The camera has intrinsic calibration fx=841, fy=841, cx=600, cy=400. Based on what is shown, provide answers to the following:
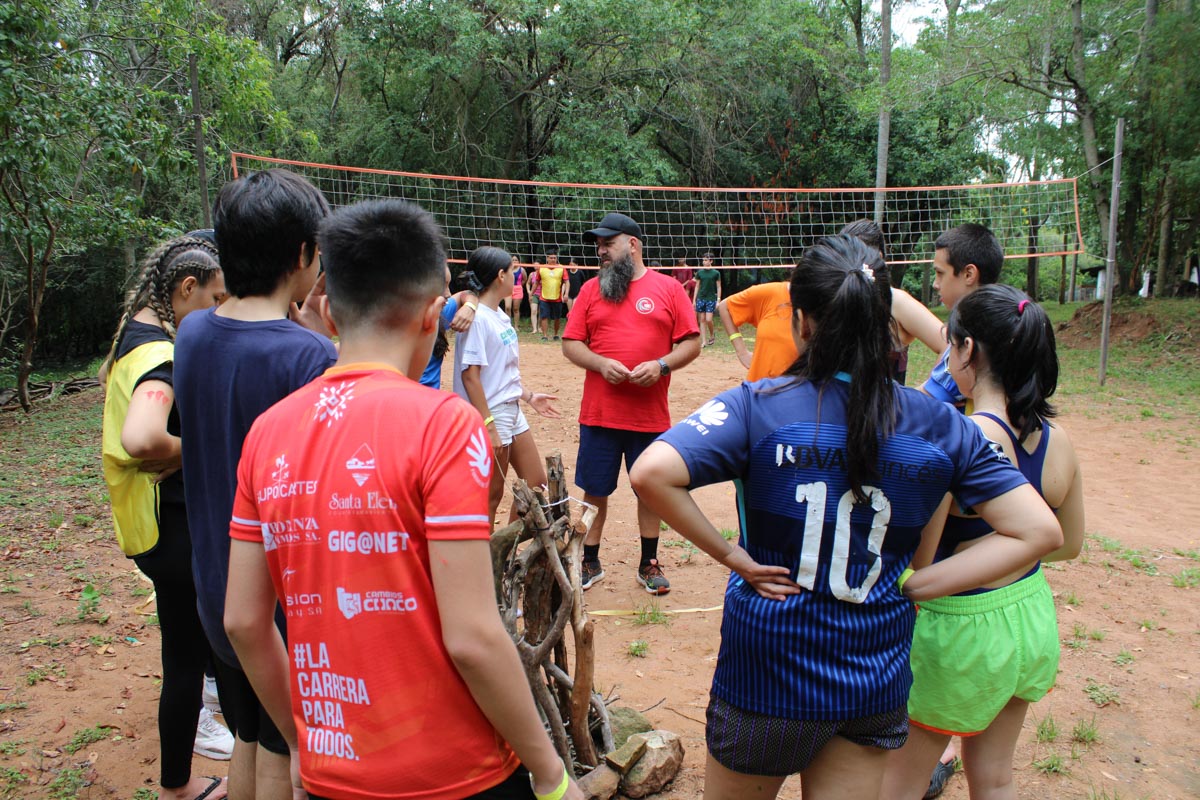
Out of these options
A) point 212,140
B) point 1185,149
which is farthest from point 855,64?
point 212,140

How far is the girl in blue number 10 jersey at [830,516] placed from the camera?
1715mm

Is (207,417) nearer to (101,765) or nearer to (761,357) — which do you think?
(101,765)

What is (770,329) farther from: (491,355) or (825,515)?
(825,515)

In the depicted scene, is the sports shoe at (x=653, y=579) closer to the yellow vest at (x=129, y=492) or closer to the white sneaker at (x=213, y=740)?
the white sneaker at (x=213, y=740)

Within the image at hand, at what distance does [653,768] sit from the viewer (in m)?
2.90

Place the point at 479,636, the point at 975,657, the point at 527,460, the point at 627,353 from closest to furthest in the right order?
the point at 479,636 < the point at 975,657 < the point at 627,353 < the point at 527,460

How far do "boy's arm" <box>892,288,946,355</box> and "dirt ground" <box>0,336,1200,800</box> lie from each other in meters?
1.64

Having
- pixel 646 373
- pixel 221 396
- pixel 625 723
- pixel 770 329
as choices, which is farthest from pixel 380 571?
pixel 770 329

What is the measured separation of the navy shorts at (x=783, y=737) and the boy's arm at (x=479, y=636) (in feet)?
2.06

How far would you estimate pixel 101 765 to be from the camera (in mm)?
3150

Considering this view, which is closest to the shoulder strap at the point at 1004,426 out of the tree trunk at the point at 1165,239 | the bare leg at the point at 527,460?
the bare leg at the point at 527,460

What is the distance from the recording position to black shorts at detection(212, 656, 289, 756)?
185cm

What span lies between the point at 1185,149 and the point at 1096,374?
5.80m

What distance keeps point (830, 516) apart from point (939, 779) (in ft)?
6.16
